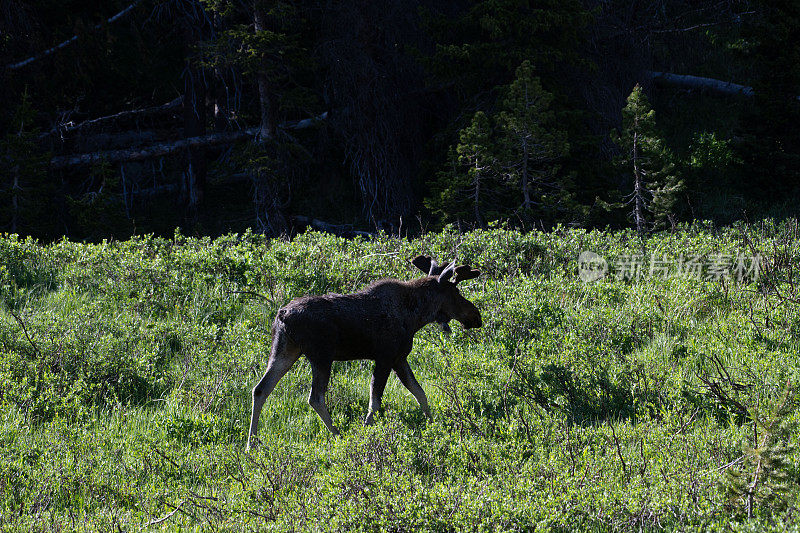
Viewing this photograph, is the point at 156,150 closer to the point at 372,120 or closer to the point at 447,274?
the point at 372,120

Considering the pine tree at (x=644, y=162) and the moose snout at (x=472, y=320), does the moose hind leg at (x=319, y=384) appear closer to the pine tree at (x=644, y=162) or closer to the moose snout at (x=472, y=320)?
the moose snout at (x=472, y=320)

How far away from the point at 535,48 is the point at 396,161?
14.9ft

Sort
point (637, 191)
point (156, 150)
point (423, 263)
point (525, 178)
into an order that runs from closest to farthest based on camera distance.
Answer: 1. point (423, 263)
2. point (637, 191)
3. point (525, 178)
4. point (156, 150)

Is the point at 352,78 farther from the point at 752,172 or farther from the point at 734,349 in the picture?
the point at 734,349

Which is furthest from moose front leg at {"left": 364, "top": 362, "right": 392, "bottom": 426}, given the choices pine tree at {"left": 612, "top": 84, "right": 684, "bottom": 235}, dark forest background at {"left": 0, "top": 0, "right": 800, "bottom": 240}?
pine tree at {"left": 612, "top": 84, "right": 684, "bottom": 235}

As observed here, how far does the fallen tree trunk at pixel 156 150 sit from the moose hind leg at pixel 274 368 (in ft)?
47.6

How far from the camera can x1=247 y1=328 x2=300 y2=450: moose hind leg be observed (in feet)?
20.6

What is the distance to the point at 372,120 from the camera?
19.9 m

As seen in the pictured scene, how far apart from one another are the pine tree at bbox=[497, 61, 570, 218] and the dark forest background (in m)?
0.05

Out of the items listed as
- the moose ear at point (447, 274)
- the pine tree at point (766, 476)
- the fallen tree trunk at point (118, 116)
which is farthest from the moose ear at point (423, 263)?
the fallen tree trunk at point (118, 116)

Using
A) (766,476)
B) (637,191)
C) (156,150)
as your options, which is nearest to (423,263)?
(766,476)

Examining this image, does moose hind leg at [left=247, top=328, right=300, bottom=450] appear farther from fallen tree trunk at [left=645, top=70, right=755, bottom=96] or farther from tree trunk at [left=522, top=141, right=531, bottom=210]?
fallen tree trunk at [left=645, top=70, right=755, bottom=96]

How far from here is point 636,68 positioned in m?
21.4

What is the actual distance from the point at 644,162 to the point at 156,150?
12.5m
